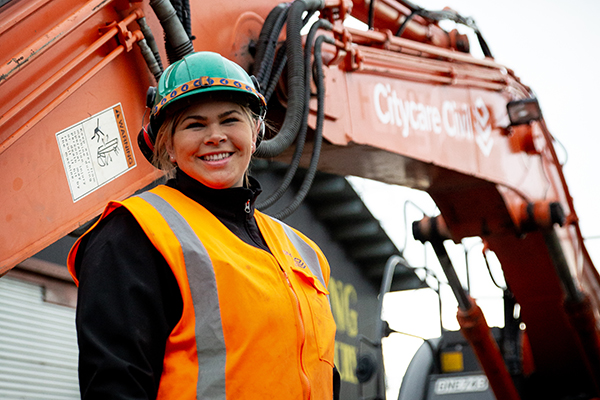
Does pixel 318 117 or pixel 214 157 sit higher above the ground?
pixel 318 117

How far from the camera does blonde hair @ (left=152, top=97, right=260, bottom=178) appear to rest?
201 cm

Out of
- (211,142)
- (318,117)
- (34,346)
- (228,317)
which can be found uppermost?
(318,117)

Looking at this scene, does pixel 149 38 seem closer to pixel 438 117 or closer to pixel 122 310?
pixel 122 310

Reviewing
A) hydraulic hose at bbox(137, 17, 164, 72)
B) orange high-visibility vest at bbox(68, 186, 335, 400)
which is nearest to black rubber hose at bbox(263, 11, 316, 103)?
hydraulic hose at bbox(137, 17, 164, 72)

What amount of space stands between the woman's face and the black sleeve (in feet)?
0.96

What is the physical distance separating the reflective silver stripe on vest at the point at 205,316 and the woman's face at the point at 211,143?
24 centimetres

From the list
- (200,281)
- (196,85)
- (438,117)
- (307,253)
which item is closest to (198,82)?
(196,85)

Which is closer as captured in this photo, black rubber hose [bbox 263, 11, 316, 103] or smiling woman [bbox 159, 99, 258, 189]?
smiling woman [bbox 159, 99, 258, 189]

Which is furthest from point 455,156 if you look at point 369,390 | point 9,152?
point 9,152

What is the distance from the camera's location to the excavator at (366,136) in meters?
2.25

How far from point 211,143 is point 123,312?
58cm

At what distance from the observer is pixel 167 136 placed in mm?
2029

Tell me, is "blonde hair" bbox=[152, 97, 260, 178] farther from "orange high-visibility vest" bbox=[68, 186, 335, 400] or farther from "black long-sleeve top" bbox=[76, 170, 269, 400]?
"black long-sleeve top" bbox=[76, 170, 269, 400]

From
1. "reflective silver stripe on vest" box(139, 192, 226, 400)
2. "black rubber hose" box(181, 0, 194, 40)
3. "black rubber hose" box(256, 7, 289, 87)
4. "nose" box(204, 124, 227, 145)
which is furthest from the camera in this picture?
"black rubber hose" box(256, 7, 289, 87)
